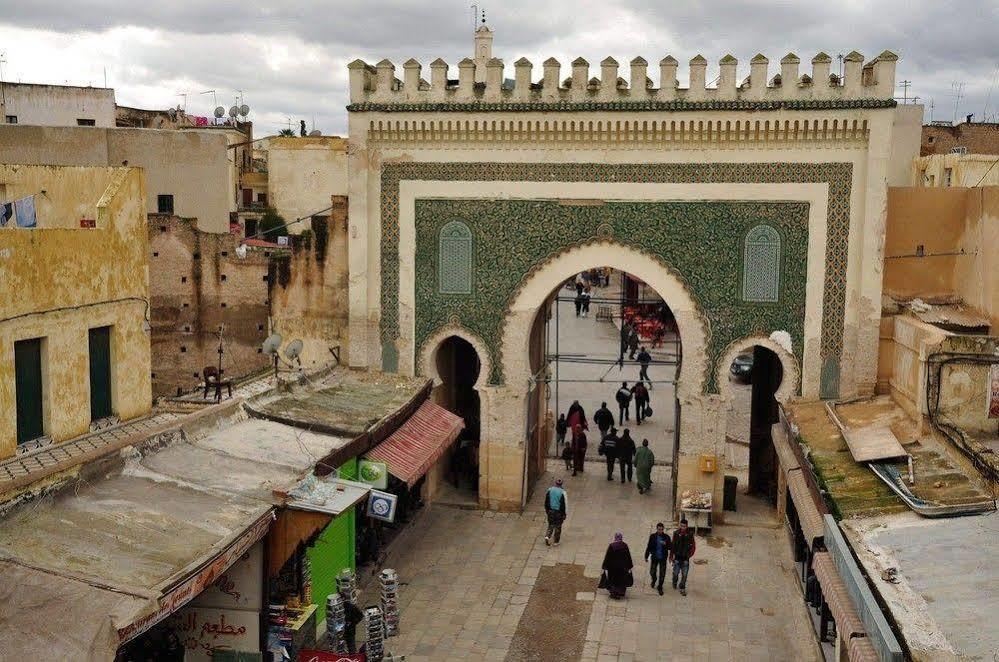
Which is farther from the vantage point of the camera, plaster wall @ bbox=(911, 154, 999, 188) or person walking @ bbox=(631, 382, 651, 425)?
plaster wall @ bbox=(911, 154, 999, 188)

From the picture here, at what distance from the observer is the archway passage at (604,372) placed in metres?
15.4

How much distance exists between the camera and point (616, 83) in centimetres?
1325

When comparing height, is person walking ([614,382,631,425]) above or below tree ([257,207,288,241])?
below

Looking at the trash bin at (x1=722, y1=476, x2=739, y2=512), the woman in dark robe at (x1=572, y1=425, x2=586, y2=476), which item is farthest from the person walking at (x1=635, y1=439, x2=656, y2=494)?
the woman in dark robe at (x1=572, y1=425, x2=586, y2=476)

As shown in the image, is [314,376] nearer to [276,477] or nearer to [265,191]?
[276,477]

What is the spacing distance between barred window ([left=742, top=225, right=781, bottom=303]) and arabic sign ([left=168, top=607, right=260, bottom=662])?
7392 millimetres

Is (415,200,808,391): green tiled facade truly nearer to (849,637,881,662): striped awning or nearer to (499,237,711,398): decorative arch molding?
(499,237,711,398): decorative arch molding

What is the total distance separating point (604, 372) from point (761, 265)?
1303 centimetres

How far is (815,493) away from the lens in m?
9.66

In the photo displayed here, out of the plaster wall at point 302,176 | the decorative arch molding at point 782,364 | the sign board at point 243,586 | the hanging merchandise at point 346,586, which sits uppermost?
the plaster wall at point 302,176

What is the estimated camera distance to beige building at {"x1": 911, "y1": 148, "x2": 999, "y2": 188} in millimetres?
21875

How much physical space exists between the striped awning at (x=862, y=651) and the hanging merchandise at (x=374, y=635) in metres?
3.79

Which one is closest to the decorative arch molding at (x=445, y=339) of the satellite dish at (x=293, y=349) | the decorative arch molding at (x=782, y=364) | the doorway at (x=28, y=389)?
the satellite dish at (x=293, y=349)

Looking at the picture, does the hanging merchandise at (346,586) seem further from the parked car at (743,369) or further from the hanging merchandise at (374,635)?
the parked car at (743,369)
